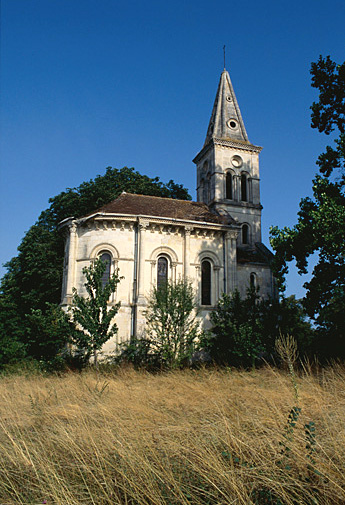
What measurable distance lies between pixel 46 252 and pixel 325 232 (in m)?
21.5

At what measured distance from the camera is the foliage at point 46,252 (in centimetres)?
2579

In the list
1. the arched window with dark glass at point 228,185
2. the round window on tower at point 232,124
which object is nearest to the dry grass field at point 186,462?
the arched window with dark glass at point 228,185

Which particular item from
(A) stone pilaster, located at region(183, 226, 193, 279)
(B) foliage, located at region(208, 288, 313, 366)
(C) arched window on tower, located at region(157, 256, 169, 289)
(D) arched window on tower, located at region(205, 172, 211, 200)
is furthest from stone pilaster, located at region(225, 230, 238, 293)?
(D) arched window on tower, located at region(205, 172, 211, 200)

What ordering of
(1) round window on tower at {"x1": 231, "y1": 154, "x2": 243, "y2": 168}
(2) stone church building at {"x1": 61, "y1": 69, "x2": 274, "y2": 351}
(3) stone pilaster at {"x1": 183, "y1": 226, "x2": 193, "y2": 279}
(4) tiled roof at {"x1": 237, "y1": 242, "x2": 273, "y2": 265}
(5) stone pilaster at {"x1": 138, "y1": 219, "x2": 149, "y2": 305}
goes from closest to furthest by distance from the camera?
(5) stone pilaster at {"x1": 138, "y1": 219, "x2": 149, "y2": 305} → (2) stone church building at {"x1": 61, "y1": 69, "x2": 274, "y2": 351} → (3) stone pilaster at {"x1": 183, "y1": 226, "x2": 193, "y2": 279} → (4) tiled roof at {"x1": 237, "y1": 242, "x2": 273, "y2": 265} → (1) round window on tower at {"x1": 231, "y1": 154, "x2": 243, "y2": 168}

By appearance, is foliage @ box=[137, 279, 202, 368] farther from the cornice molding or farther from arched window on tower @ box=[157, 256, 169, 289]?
the cornice molding

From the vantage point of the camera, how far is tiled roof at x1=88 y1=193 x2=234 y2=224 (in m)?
25.9

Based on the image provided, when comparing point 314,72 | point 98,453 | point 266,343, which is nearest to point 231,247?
point 266,343

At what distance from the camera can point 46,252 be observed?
1185 inches

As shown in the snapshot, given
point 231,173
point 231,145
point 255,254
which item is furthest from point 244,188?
point 255,254

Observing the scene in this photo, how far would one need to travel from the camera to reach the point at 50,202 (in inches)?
1427

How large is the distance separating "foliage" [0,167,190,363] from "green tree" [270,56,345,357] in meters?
15.6

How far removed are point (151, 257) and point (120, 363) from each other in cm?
693

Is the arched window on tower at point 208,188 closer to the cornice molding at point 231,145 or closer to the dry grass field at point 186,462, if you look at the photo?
the cornice molding at point 231,145

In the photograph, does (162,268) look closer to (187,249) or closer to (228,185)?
(187,249)
